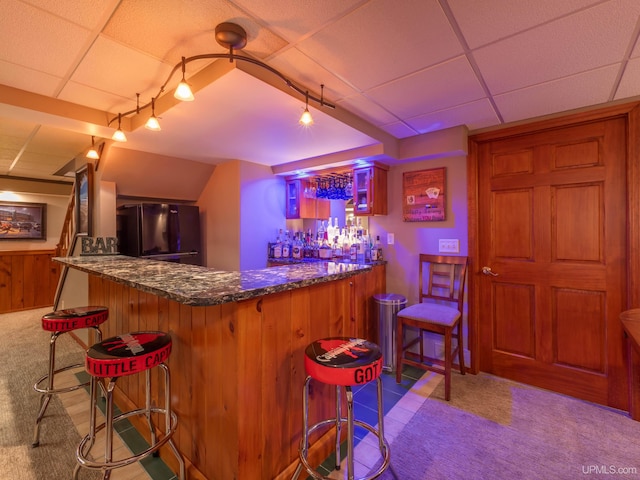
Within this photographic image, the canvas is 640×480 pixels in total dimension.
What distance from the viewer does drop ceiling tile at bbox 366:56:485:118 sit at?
6.06 ft

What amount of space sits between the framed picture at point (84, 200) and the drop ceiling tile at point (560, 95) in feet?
13.9

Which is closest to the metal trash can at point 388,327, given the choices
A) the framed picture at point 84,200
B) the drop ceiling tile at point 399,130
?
the drop ceiling tile at point 399,130

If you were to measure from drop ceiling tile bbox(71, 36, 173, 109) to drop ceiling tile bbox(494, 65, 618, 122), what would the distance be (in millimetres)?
2431

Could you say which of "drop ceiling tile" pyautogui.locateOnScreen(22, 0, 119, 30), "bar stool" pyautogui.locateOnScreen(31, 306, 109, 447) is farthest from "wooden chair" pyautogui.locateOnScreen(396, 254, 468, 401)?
"drop ceiling tile" pyautogui.locateOnScreen(22, 0, 119, 30)

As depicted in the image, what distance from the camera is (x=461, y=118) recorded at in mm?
2582

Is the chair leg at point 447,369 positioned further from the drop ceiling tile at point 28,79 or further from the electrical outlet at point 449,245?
the drop ceiling tile at point 28,79

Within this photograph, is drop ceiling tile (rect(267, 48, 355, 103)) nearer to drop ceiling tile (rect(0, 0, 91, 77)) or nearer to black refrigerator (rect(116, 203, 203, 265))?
drop ceiling tile (rect(0, 0, 91, 77))

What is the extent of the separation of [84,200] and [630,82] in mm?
5392

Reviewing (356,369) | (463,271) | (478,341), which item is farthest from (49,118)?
(478,341)

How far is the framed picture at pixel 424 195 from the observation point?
3.04m

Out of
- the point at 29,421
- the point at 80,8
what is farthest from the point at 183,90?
the point at 29,421

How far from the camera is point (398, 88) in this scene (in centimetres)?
206

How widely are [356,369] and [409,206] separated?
2.39 meters

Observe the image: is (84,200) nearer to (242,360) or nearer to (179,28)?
(179,28)
